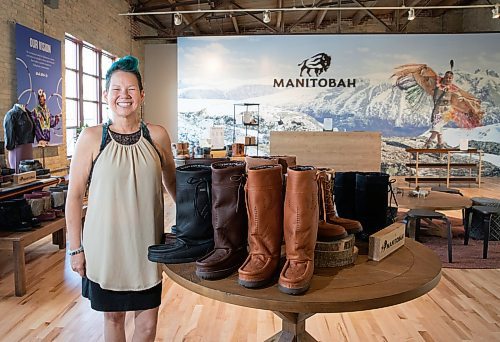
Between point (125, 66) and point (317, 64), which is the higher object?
point (317, 64)

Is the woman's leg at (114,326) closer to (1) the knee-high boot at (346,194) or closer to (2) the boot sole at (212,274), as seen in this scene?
(2) the boot sole at (212,274)

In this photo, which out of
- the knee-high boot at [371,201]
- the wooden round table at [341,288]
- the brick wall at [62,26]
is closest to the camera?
the wooden round table at [341,288]

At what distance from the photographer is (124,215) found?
1783 mm

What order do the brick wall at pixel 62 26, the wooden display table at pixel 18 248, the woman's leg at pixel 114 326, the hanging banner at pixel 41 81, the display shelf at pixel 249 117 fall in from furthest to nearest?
the display shelf at pixel 249 117 → the hanging banner at pixel 41 81 → the brick wall at pixel 62 26 → the wooden display table at pixel 18 248 → the woman's leg at pixel 114 326

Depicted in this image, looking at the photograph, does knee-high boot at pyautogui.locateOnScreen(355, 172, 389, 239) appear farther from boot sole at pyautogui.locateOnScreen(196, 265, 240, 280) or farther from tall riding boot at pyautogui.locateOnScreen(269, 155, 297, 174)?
boot sole at pyautogui.locateOnScreen(196, 265, 240, 280)

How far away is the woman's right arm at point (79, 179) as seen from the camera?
71.7 inches

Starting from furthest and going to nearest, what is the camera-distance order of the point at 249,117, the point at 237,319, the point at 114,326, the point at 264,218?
the point at 249,117 → the point at 237,319 → the point at 114,326 → the point at 264,218

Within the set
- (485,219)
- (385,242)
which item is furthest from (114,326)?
(485,219)

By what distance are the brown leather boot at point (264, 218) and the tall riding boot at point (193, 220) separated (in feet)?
0.62

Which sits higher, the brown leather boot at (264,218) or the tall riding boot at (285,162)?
the tall riding boot at (285,162)

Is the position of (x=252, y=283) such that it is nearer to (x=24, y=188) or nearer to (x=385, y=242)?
(x=385, y=242)

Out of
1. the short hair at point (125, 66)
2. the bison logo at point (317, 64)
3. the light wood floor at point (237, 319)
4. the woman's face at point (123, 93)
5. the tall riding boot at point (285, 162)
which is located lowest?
the light wood floor at point (237, 319)

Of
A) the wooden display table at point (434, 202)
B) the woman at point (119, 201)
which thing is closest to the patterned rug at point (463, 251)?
the wooden display table at point (434, 202)

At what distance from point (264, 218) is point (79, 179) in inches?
33.1
